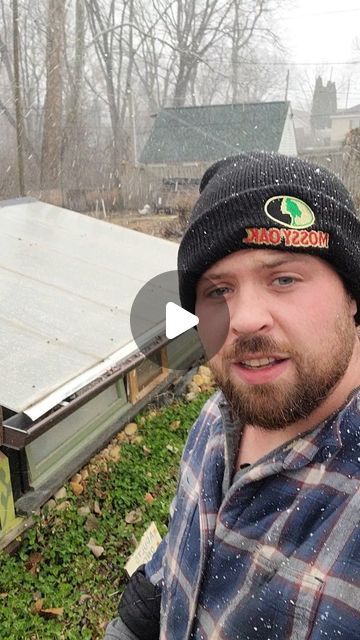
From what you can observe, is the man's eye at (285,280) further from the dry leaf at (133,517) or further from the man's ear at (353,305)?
the dry leaf at (133,517)

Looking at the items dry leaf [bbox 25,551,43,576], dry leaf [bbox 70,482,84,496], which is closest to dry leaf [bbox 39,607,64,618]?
dry leaf [bbox 25,551,43,576]

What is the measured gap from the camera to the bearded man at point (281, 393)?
950 mm

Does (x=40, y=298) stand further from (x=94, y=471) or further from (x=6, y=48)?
(x=6, y=48)

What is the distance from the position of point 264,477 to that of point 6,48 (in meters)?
21.8

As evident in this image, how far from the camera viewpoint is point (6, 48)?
19.0 meters

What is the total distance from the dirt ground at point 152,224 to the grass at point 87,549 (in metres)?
8.29

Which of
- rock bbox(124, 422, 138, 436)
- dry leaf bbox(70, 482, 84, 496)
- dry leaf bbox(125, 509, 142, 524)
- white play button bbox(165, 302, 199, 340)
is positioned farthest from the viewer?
rock bbox(124, 422, 138, 436)

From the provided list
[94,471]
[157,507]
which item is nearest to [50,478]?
[94,471]

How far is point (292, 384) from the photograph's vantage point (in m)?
1.02

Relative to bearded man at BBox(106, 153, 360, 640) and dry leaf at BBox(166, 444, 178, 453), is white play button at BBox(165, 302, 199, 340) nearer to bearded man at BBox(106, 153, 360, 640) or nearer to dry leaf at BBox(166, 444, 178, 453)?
bearded man at BBox(106, 153, 360, 640)

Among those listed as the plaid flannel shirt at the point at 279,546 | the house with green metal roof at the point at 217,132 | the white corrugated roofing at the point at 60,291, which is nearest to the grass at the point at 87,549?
the white corrugated roofing at the point at 60,291

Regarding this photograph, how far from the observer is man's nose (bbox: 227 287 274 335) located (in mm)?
1029

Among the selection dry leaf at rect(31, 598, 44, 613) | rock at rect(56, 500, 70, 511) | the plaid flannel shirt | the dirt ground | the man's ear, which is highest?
the man's ear

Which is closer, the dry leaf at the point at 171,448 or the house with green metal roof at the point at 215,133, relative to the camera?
the dry leaf at the point at 171,448
